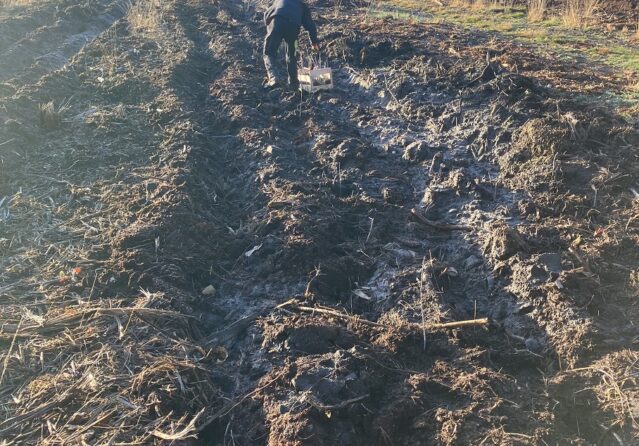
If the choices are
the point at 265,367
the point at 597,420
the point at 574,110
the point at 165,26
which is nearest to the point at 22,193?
the point at 265,367

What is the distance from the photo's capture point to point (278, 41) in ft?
27.3

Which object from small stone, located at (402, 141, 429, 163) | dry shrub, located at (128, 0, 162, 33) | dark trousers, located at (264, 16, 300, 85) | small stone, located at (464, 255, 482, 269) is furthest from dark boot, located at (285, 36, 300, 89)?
small stone, located at (464, 255, 482, 269)

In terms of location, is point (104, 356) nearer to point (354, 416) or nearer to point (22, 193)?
point (354, 416)

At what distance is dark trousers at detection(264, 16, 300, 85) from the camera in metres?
8.02

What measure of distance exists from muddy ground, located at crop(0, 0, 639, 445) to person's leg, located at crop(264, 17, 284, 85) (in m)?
0.45

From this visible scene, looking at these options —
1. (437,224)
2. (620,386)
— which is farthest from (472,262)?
(620,386)

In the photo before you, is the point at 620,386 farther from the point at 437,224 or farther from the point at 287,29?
the point at 287,29

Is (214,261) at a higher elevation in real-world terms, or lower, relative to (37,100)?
lower

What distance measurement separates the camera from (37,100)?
7656mm

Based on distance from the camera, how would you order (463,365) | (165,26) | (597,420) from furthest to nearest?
(165,26)
(463,365)
(597,420)

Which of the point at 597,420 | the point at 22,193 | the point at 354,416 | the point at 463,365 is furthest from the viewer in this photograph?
the point at 22,193

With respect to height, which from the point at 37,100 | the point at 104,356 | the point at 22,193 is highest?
the point at 37,100

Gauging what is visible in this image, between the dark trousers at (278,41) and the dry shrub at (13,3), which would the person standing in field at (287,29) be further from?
the dry shrub at (13,3)

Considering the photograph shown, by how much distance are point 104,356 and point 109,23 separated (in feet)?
38.2
